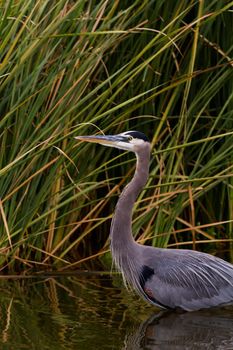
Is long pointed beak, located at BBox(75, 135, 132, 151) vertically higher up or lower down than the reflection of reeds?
higher up

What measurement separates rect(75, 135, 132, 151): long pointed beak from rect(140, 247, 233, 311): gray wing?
2.21 ft

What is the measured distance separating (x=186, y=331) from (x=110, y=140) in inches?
50.7

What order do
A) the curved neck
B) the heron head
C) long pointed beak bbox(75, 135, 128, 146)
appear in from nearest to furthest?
long pointed beak bbox(75, 135, 128, 146) → the heron head → the curved neck

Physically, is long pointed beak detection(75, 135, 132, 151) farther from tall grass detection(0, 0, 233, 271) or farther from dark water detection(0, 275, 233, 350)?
dark water detection(0, 275, 233, 350)

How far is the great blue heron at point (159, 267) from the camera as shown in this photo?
696 centimetres

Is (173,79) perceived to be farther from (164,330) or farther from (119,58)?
(164,330)

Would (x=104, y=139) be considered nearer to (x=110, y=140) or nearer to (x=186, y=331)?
(x=110, y=140)

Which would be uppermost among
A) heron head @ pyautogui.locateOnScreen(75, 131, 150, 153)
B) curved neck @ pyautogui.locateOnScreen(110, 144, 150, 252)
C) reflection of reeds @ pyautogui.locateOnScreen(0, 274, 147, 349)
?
heron head @ pyautogui.locateOnScreen(75, 131, 150, 153)

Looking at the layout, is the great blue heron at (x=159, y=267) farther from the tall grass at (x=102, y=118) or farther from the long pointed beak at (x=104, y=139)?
the tall grass at (x=102, y=118)

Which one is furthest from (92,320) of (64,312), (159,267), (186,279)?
(186,279)

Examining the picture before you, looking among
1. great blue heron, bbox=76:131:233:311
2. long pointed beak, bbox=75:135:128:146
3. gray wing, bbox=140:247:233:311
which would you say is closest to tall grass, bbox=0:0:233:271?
long pointed beak, bbox=75:135:128:146

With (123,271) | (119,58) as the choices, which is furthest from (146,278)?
(119,58)

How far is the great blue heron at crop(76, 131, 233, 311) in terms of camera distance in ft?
22.8

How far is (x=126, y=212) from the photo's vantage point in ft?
23.1
